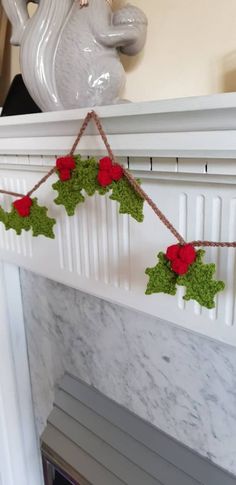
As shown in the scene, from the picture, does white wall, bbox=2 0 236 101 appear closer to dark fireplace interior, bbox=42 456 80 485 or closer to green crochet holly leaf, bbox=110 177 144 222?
green crochet holly leaf, bbox=110 177 144 222

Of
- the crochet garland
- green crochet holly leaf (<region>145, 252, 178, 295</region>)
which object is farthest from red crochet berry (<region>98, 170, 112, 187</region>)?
green crochet holly leaf (<region>145, 252, 178, 295</region>)

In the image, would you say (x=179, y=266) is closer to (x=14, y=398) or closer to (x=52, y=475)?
(x=52, y=475)

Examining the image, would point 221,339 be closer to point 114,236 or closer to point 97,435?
point 114,236

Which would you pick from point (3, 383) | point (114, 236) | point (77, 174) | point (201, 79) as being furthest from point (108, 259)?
point (3, 383)

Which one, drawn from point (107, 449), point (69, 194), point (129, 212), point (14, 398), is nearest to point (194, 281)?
point (129, 212)

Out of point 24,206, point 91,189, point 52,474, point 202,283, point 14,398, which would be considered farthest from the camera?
point 14,398

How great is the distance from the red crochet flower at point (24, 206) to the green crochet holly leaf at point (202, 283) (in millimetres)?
329

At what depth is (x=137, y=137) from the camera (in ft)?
1.58

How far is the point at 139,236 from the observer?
1.88 feet

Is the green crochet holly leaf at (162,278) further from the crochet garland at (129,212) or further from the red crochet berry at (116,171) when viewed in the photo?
the red crochet berry at (116,171)

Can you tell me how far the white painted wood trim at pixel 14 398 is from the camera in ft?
3.31

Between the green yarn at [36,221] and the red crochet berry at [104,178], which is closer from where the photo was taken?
the red crochet berry at [104,178]

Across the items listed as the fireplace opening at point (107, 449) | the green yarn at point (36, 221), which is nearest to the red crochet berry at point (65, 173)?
the green yarn at point (36, 221)

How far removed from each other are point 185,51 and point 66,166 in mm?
285
